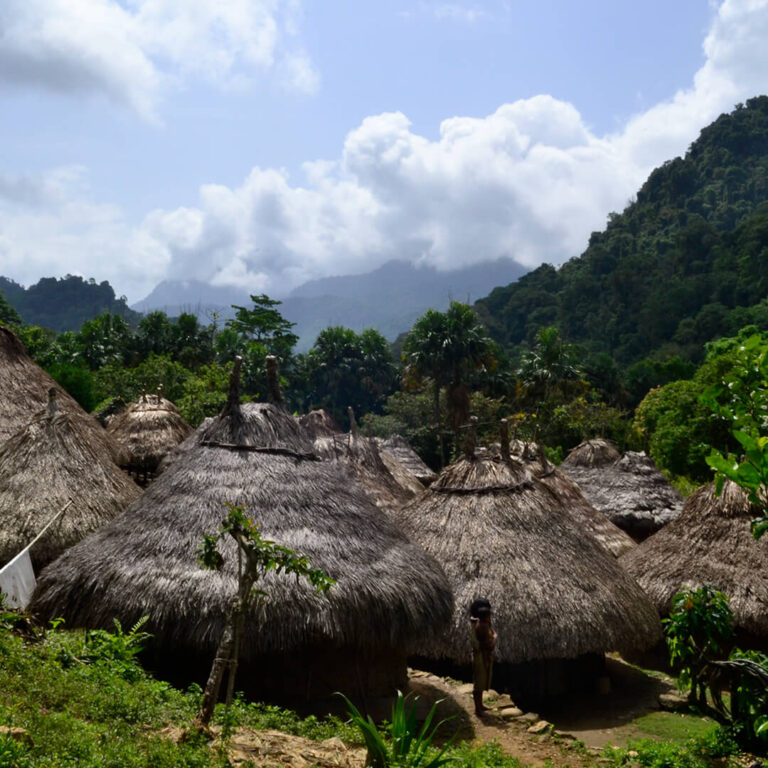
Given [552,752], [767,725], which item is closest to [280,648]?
[552,752]

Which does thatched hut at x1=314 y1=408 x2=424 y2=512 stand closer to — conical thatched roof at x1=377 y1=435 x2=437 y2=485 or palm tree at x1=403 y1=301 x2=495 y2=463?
conical thatched roof at x1=377 y1=435 x2=437 y2=485

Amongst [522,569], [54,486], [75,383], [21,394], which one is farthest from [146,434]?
[522,569]

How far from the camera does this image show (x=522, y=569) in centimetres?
1065

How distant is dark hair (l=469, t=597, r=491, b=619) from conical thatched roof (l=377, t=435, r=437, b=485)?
15.8 m

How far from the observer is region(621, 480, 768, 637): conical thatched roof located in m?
11.8

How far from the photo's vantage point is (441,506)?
11.8 metres

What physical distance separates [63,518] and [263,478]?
3.52m

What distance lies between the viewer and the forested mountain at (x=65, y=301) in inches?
4281

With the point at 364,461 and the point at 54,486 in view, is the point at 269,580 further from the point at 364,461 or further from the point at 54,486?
the point at 364,461

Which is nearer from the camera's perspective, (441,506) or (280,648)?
(280,648)

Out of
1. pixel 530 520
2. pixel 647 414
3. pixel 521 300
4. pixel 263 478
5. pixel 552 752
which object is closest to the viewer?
pixel 552 752

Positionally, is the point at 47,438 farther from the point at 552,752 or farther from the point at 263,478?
the point at 552,752

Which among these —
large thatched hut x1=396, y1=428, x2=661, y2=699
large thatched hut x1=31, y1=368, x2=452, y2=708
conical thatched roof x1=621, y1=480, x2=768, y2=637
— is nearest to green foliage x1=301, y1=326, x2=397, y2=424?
conical thatched roof x1=621, y1=480, x2=768, y2=637

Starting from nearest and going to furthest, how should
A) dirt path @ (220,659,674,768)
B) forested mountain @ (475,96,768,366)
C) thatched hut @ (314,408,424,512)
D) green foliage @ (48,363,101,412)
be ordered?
dirt path @ (220,659,674,768)
thatched hut @ (314,408,424,512)
green foliage @ (48,363,101,412)
forested mountain @ (475,96,768,366)
